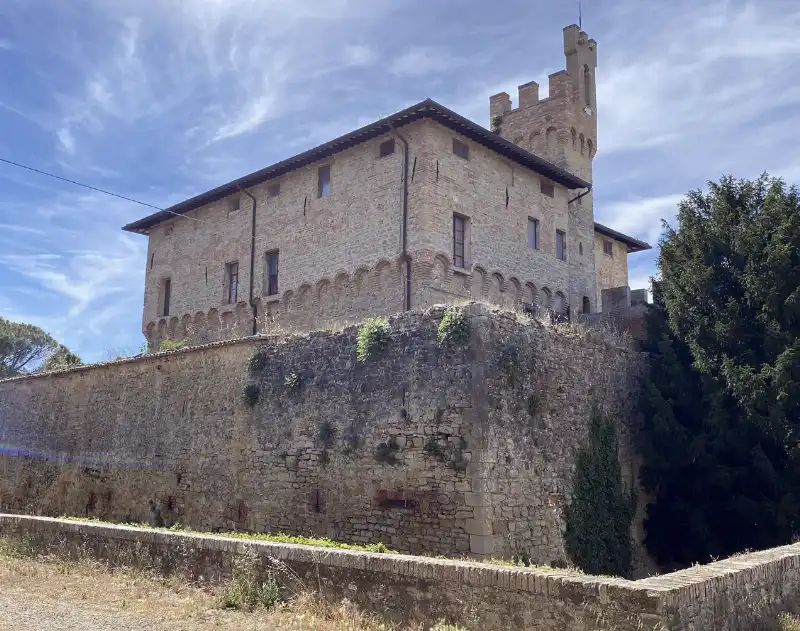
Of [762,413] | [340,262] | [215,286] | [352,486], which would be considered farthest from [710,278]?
[215,286]

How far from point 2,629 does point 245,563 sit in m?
2.59

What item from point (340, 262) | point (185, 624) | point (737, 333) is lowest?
→ point (185, 624)

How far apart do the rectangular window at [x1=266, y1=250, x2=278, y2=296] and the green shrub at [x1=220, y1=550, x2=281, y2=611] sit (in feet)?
54.9

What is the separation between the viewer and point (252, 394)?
1552 centimetres

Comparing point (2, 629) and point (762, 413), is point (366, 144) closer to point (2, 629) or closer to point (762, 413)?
point (762, 413)

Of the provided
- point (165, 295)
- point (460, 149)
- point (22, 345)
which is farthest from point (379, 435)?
point (22, 345)

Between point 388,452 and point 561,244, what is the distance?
1527cm

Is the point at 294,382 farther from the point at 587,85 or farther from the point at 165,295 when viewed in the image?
the point at 587,85

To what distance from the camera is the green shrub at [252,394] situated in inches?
609

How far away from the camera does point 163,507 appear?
672 inches

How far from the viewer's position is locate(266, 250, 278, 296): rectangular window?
984 inches

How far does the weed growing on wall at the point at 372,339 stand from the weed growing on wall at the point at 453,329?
1271mm

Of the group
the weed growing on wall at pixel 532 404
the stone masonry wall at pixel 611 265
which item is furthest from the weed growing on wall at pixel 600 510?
the stone masonry wall at pixel 611 265

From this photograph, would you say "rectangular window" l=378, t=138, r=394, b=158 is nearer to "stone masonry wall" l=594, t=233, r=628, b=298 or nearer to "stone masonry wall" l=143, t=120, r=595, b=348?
"stone masonry wall" l=143, t=120, r=595, b=348
